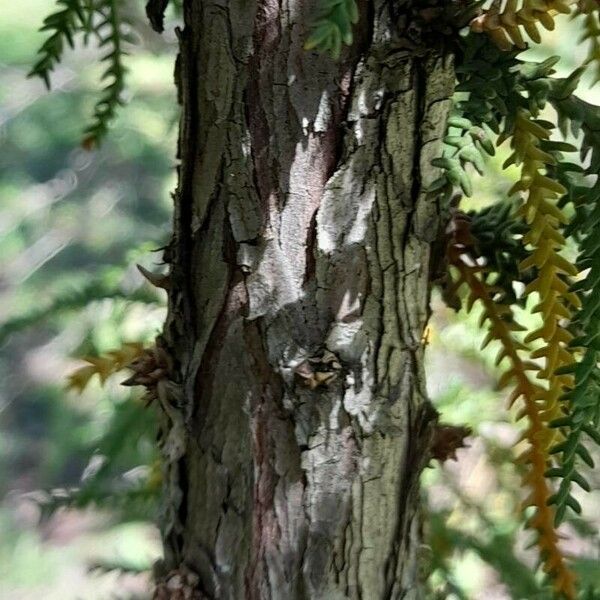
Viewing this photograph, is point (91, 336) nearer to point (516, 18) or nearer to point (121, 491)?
point (121, 491)

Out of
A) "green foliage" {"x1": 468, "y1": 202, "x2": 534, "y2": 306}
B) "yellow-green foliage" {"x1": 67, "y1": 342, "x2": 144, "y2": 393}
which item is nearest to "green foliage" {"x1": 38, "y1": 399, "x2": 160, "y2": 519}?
"yellow-green foliage" {"x1": 67, "y1": 342, "x2": 144, "y2": 393}

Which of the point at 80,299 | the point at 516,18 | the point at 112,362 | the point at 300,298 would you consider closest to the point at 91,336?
the point at 80,299

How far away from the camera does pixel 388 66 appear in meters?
0.44

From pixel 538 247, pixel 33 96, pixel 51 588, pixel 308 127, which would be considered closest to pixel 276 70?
pixel 308 127

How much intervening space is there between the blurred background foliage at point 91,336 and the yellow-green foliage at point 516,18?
577mm

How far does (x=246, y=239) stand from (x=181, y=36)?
0.43ft

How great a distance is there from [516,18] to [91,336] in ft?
2.55

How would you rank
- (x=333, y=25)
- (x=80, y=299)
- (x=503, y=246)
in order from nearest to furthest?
1. (x=333, y=25)
2. (x=503, y=246)
3. (x=80, y=299)

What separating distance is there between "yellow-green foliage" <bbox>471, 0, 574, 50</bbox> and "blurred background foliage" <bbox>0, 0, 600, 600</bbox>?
0.58 meters

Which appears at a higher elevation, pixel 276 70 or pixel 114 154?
pixel 114 154

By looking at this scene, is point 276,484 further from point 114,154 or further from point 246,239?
point 114,154

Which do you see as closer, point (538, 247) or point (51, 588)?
point (538, 247)

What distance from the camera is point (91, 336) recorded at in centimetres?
104

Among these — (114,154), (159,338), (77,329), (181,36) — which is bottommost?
(159,338)
